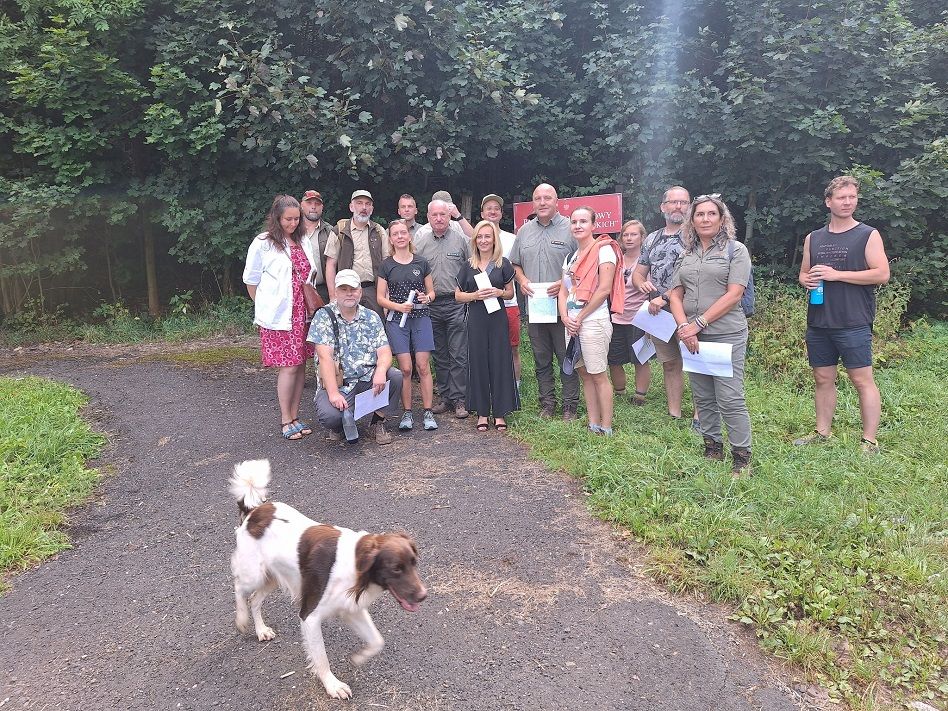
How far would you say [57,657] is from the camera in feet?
9.73

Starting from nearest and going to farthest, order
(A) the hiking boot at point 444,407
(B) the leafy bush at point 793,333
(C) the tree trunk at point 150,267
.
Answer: (A) the hiking boot at point 444,407 < (B) the leafy bush at point 793,333 < (C) the tree trunk at point 150,267

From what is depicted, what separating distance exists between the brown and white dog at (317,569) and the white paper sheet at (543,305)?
3.25 meters

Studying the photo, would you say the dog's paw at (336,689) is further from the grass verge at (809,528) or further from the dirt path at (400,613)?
the grass verge at (809,528)

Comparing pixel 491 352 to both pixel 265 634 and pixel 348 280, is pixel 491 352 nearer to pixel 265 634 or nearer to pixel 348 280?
pixel 348 280

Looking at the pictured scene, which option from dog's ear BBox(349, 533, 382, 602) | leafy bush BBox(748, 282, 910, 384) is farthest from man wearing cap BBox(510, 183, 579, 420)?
dog's ear BBox(349, 533, 382, 602)

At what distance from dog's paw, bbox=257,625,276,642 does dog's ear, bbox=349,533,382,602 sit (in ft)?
2.52

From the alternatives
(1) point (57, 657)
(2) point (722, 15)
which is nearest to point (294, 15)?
(2) point (722, 15)

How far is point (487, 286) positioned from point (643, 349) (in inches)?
64.6

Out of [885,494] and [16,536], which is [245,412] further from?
[885,494]

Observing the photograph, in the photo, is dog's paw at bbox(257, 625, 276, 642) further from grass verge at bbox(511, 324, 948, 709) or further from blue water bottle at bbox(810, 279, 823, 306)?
blue water bottle at bbox(810, 279, 823, 306)

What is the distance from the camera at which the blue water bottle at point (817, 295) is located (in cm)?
475

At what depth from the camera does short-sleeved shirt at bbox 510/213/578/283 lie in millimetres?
5750

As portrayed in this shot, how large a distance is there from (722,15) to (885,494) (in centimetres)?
801

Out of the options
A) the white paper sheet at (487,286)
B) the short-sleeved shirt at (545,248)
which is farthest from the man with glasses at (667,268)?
the white paper sheet at (487,286)
